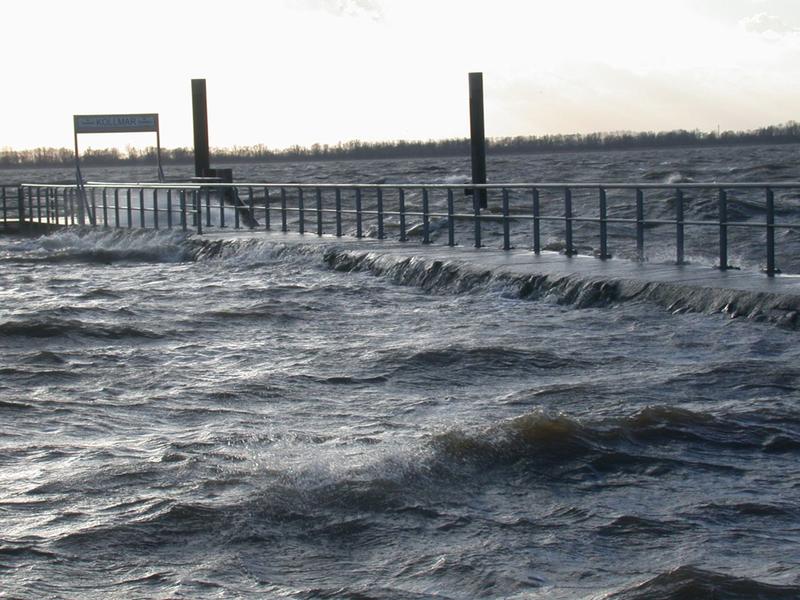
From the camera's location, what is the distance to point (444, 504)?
6.09 m

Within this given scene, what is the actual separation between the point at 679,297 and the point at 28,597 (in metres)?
8.09

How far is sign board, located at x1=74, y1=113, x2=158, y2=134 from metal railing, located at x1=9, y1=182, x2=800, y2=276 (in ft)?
4.73

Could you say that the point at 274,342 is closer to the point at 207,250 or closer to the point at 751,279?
the point at 751,279

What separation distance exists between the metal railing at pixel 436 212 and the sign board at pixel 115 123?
144cm

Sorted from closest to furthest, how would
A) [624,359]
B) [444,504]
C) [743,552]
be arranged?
[743,552] < [444,504] < [624,359]

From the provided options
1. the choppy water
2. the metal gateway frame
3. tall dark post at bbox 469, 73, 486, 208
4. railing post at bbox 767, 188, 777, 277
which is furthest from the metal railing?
the choppy water

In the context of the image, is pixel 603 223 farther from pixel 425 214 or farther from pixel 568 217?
pixel 425 214

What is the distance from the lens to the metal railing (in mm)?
13812

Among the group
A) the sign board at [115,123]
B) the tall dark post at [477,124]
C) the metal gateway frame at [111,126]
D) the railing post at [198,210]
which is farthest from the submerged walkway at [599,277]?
the sign board at [115,123]

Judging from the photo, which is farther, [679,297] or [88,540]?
[679,297]

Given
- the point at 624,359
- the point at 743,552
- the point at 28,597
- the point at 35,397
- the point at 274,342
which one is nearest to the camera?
the point at 28,597

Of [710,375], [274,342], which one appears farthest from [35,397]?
[710,375]

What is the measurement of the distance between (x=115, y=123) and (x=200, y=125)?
73.5 inches

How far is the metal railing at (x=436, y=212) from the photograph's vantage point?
544 inches
